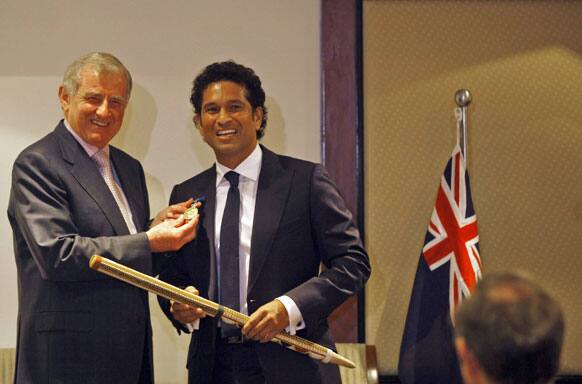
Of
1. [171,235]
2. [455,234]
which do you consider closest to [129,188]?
[171,235]

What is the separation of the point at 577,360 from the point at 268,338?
208cm

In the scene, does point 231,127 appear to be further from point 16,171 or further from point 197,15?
point 197,15

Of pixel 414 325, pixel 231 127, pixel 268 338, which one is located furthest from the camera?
pixel 414 325

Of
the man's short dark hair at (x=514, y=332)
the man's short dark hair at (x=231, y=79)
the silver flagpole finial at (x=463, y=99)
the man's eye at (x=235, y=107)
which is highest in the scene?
the silver flagpole finial at (x=463, y=99)

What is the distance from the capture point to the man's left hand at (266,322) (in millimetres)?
2598

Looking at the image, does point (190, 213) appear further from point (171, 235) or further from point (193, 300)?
point (193, 300)

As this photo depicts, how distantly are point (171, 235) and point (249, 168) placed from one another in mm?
402

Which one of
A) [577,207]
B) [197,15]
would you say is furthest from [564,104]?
[197,15]

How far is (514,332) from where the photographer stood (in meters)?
1.32

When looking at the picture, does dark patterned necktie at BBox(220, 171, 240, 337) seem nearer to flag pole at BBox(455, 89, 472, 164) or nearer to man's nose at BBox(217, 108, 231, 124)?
man's nose at BBox(217, 108, 231, 124)

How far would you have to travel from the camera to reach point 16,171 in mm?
2732

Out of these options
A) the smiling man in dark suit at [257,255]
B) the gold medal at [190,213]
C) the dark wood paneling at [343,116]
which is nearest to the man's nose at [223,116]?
the smiling man in dark suit at [257,255]

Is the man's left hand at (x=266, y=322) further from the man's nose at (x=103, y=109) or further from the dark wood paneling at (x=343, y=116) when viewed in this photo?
the dark wood paneling at (x=343, y=116)

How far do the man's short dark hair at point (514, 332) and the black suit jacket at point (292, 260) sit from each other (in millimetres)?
1364
